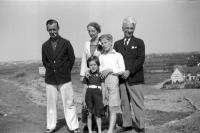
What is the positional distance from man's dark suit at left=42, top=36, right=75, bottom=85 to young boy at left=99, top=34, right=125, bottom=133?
0.57m

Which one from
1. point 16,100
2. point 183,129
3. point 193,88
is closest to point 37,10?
point 16,100

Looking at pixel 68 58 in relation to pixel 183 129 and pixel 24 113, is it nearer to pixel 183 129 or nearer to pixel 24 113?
pixel 183 129

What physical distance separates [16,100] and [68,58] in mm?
4219

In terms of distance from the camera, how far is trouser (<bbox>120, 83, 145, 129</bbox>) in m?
4.47

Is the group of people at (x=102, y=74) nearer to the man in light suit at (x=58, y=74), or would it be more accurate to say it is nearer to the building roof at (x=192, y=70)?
the man in light suit at (x=58, y=74)

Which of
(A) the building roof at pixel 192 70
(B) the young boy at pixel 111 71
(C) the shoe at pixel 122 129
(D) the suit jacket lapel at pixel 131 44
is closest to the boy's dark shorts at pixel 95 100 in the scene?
(B) the young boy at pixel 111 71

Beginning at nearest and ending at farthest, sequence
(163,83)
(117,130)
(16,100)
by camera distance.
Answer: (117,130) < (16,100) < (163,83)

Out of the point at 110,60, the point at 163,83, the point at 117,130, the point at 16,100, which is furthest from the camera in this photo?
the point at 163,83

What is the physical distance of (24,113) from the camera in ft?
22.0

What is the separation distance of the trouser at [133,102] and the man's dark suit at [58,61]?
0.80 m

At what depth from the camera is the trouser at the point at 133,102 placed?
447 centimetres

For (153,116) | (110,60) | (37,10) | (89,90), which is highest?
(37,10)

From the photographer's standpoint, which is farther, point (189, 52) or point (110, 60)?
point (189, 52)

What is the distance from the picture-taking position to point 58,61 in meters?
4.61
